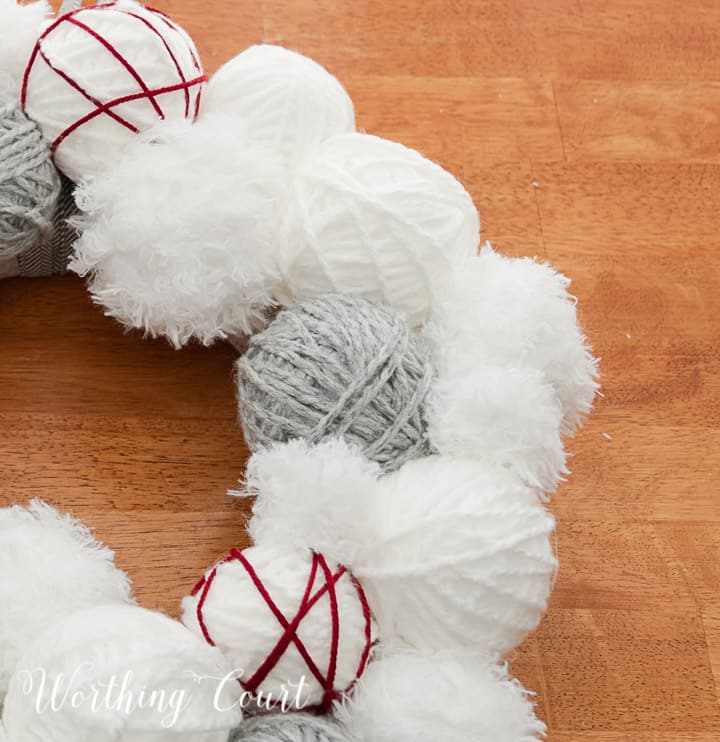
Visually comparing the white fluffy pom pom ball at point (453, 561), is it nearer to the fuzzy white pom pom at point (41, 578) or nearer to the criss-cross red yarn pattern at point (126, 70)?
the fuzzy white pom pom at point (41, 578)

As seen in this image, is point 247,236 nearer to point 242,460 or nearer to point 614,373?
point 242,460

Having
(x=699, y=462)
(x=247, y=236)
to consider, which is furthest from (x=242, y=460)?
(x=699, y=462)

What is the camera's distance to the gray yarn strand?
2.79 feet

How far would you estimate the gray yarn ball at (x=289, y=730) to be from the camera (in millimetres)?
648

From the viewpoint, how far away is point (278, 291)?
817 millimetres

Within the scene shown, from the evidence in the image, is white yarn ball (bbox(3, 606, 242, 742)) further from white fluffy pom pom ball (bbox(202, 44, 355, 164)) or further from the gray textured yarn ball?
white fluffy pom pom ball (bbox(202, 44, 355, 164))

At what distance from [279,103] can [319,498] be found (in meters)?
0.33

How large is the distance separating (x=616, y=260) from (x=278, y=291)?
15.0 inches

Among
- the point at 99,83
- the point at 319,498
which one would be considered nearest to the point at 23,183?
the point at 99,83

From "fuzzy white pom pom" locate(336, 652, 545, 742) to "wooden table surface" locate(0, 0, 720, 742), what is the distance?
14cm

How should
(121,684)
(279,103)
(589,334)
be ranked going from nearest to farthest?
(121,684) < (279,103) < (589,334)

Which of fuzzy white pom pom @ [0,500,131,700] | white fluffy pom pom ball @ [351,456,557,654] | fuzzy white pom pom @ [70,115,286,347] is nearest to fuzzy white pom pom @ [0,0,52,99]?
fuzzy white pom pom @ [70,115,286,347]

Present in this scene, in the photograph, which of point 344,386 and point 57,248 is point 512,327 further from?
point 57,248

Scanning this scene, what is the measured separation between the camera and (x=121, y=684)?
0.61m
